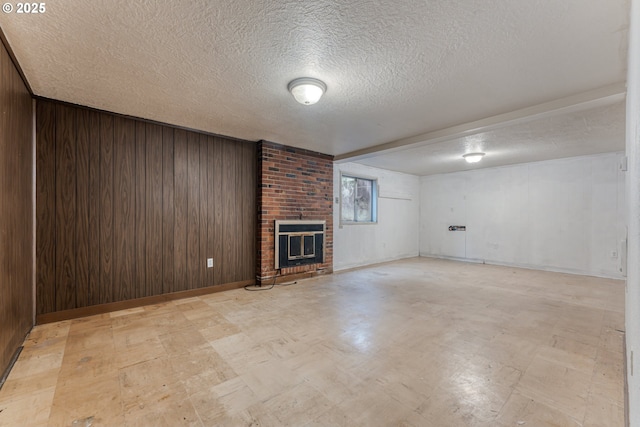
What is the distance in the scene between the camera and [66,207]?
2902 millimetres

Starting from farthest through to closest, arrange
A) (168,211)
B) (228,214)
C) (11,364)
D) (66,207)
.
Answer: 1. (228,214)
2. (168,211)
3. (66,207)
4. (11,364)

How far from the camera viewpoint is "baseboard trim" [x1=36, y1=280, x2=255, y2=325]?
9.22 feet

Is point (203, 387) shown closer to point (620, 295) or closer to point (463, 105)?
point (463, 105)

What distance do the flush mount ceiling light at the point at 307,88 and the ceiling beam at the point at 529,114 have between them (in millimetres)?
A: 2041

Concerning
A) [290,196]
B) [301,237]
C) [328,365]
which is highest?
[290,196]

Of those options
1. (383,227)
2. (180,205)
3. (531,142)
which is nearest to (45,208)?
(180,205)

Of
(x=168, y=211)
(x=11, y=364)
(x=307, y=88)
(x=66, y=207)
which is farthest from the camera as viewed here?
(x=168, y=211)

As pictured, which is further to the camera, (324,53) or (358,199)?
(358,199)

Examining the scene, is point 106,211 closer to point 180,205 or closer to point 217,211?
A: point 180,205

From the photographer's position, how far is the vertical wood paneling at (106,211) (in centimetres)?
310

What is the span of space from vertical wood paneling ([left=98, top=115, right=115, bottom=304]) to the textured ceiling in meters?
0.31

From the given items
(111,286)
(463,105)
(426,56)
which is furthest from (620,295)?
(111,286)

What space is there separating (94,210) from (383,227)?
573 cm

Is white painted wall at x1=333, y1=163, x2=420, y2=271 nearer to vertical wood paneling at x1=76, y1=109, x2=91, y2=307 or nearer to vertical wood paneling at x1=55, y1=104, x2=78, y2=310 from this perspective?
vertical wood paneling at x1=76, y1=109, x2=91, y2=307
